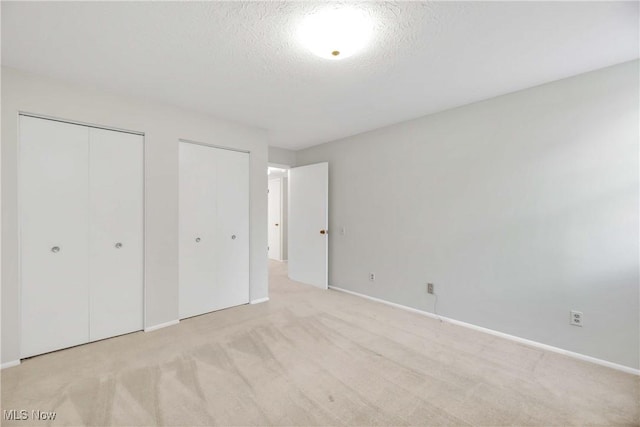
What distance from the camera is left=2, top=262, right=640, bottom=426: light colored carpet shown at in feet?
5.65

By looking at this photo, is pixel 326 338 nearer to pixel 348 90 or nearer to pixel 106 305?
pixel 106 305

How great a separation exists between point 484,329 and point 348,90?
8.99ft

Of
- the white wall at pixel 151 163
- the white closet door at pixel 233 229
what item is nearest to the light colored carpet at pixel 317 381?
the white wall at pixel 151 163

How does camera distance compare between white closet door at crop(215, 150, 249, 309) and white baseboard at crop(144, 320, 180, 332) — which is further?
white closet door at crop(215, 150, 249, 309)

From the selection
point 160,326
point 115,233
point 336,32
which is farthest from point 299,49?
point 160,326

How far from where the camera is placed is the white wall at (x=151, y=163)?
2.28 meters

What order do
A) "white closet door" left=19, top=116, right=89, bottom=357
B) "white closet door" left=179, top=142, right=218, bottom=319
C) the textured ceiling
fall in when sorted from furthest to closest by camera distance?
"white closet door" left=179, top=142, right=218, bottom=319 < "white closet door" left=19, top=116, right=89, bottom=357 < the textured ceiling

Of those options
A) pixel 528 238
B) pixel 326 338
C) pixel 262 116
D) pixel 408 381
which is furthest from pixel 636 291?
pixel 262 116

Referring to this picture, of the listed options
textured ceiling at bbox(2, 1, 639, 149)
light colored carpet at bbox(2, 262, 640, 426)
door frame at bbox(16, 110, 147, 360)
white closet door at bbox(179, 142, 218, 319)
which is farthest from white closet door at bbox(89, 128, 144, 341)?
textured ceiling at bbox(2, 1, 639, 149)

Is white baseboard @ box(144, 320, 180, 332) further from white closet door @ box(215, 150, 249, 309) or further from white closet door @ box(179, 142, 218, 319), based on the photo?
white closet door @ box(215, 150, 249, 309)

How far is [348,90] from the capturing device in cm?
272

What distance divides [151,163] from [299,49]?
1967mm

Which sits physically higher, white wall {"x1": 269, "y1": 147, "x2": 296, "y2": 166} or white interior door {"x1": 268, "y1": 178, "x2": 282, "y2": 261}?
white wall {"x1": 269, "y1": 147, "x2": 296, "y2": 166}

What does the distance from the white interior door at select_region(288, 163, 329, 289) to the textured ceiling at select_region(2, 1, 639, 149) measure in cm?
175
